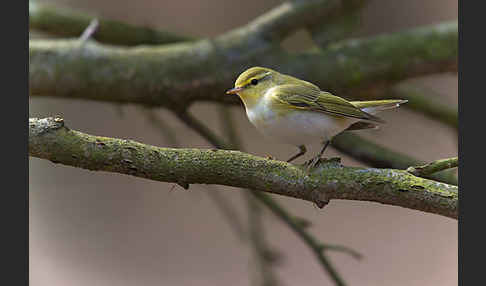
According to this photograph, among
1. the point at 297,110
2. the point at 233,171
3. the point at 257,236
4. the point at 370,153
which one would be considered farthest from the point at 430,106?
the point at 233,171

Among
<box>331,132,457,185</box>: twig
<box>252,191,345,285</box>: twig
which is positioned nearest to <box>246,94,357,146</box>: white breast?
<box>252,191,345,285</box>: twig

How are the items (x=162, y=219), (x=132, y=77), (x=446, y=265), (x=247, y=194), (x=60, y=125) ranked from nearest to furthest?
1. (x=60, y=125)
2. (x=132, y=77)
3. (x=247, y=194)
4. (x=446, y=265)
5. (x=162, y=219)

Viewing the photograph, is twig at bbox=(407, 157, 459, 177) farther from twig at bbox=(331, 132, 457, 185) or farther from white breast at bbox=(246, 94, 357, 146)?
twig at bbox=(331, 132, 457, 185)

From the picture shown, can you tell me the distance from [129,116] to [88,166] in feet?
5.24

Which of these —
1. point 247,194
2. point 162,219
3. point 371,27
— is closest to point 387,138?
point 371,27

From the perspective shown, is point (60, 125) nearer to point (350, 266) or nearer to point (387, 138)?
point (350, 266)

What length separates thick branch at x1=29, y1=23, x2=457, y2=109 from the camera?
1599 millimetres

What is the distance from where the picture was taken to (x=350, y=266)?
81.6 inches

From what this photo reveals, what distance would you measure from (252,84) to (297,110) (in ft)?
0.36

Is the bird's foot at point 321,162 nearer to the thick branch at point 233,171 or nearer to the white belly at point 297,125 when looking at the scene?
the thick branch at point 233,171

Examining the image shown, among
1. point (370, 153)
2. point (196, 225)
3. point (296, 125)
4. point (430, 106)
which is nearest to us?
point (296, 125)

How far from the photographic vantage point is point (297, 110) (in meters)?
1.03

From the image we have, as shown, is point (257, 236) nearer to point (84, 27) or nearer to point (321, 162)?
point (321, 162)

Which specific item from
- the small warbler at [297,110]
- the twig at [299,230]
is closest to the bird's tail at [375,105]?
the small warbler at [297,110]
